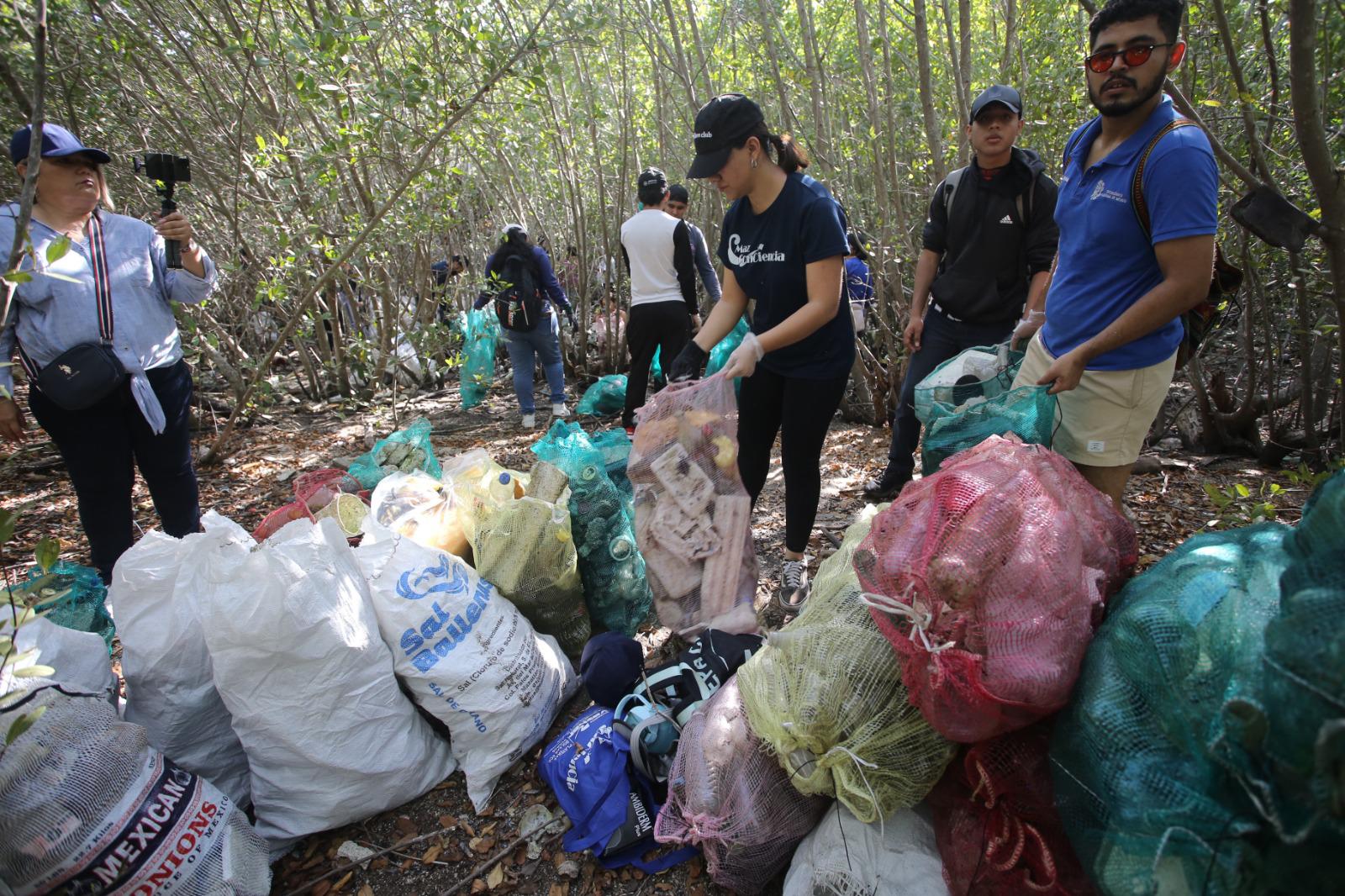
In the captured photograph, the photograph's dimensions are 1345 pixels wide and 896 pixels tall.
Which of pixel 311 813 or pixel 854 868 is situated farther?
pixel 311 813

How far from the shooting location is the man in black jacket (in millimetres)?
2773

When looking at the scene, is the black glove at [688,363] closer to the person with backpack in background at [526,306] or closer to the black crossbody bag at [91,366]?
the black crossbody bag at [91,366]

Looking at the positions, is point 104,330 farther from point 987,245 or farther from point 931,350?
point 987,245

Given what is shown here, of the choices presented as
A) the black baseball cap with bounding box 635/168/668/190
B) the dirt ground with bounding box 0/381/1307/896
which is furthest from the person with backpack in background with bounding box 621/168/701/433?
the dirt ground with bounding box 0/381/1307/896

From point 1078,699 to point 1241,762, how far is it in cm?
35

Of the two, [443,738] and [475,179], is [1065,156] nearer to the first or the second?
[443,738]

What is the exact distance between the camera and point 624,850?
→ 176 cm

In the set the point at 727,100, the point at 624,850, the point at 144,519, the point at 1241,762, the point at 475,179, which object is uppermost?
the point at 475,179

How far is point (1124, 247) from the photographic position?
1829mm

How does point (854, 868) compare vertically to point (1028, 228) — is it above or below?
below

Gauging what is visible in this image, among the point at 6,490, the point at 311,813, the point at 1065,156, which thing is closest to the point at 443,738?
the point at 311,813

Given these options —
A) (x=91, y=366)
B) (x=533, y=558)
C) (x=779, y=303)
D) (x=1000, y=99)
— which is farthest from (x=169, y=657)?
(x=1000, y=99)

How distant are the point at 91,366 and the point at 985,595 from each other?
2.89m

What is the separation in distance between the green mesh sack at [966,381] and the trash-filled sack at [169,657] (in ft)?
7.43
